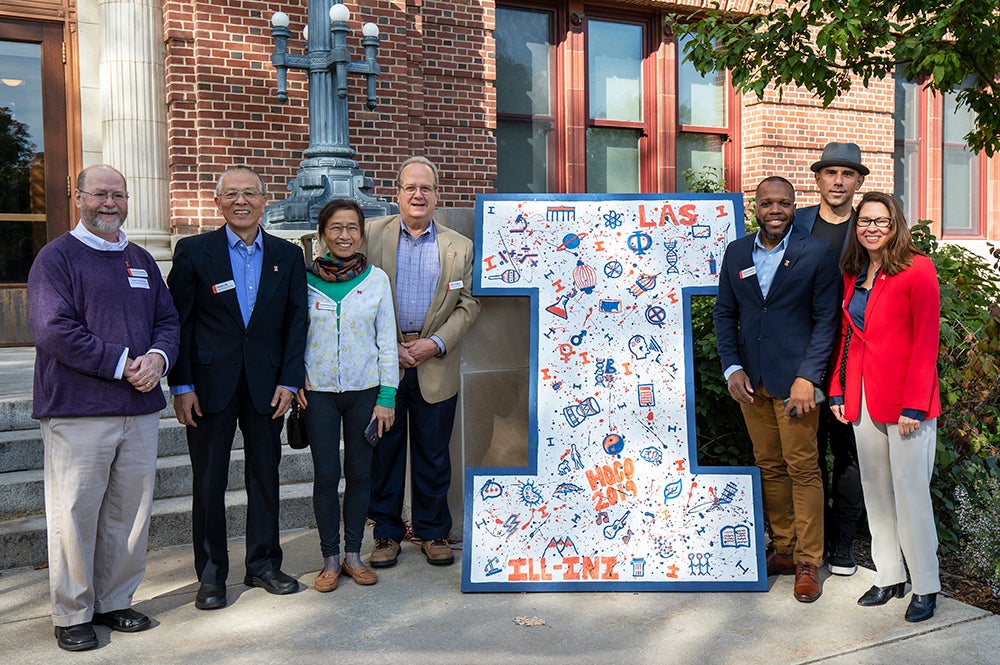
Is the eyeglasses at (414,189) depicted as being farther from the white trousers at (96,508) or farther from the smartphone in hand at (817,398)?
the smartphone in hand at (817,398)

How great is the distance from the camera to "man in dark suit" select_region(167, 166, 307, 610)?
421 cm

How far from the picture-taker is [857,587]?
14.7ft

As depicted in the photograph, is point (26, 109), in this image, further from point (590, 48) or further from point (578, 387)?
point (578, 387)

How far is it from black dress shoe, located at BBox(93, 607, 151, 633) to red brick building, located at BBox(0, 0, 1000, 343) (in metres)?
5.25

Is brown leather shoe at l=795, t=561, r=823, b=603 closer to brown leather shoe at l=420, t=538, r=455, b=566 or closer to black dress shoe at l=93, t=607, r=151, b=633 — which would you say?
brown leather shoe at l=420, t=538, r=455, b=566

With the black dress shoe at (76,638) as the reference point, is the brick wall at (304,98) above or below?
above

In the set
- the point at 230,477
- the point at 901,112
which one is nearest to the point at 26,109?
the point at 230,477

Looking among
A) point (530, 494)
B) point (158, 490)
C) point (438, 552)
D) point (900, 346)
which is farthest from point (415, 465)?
point (900, 346)

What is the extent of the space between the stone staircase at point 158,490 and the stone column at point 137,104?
3.43 metres

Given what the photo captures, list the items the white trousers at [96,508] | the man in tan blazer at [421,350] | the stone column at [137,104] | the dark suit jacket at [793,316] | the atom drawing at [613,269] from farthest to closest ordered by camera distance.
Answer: the stone column at [137,104] → the atom drawing at [613,269] → the man in tan blazer at [421,350] → the dark suit jacket at [793,316] → the white trousers at [96,508]

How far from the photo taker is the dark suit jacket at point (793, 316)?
4.31 meters

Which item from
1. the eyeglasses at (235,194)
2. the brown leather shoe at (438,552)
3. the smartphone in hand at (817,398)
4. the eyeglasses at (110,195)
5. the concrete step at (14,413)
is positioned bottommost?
the brown leather shoe at (438,552)

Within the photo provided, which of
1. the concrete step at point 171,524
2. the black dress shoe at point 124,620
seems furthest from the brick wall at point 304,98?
the black dress shoe at point 124,620

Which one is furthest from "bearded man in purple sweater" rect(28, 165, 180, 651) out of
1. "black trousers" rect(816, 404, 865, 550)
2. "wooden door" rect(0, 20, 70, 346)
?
"wooden door" rect(0, 20, 70, 346)
